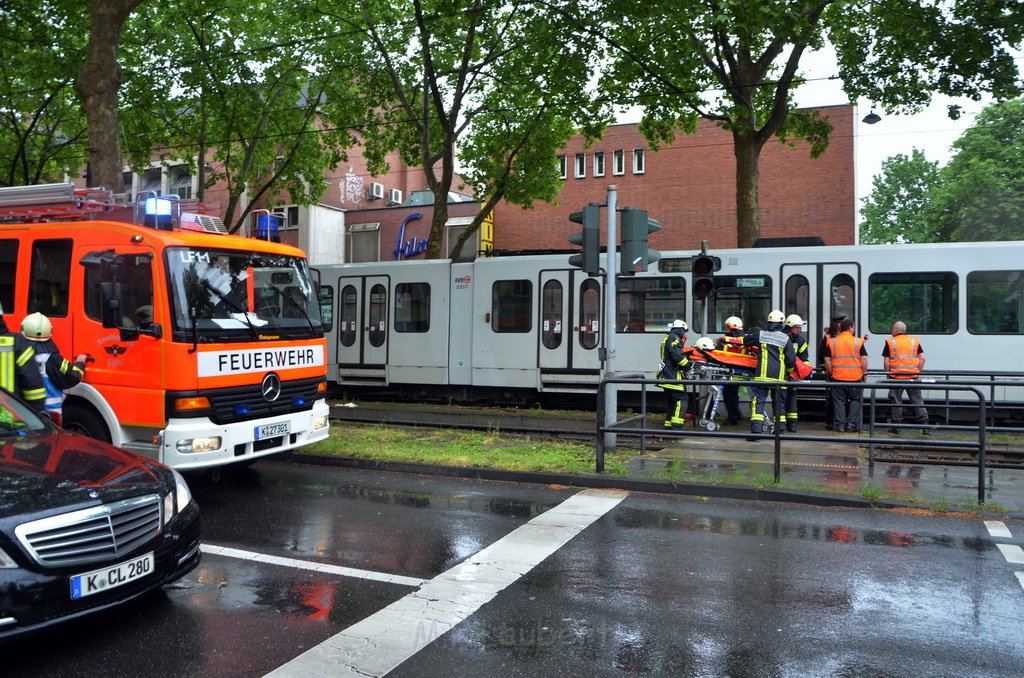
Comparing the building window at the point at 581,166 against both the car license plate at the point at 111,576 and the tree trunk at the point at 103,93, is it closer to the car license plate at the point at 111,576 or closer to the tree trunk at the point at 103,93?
the tree trunk at the point at 103,93

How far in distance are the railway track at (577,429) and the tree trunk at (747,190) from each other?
4.35 m

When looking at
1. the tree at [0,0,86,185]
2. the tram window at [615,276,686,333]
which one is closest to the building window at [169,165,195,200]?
the tree at [0,0,86,185]

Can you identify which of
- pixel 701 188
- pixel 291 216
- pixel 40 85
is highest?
pixel 40 85

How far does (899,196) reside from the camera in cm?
5238

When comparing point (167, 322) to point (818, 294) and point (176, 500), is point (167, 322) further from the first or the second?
point (818, 294)

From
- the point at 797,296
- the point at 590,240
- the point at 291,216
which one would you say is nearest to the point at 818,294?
the point at 797,296

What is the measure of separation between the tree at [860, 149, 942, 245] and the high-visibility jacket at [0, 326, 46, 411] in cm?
5107

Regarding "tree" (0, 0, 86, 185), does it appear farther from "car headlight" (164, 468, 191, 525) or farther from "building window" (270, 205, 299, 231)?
"car headlight" (164, 468, 191, 525)

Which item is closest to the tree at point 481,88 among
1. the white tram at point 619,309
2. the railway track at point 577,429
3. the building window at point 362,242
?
the white tram at point 619,309

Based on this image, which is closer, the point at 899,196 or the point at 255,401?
the point at 255,401

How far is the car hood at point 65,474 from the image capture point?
3.92 metres

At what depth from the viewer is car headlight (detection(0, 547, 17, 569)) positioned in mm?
3589

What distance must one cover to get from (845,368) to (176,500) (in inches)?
383

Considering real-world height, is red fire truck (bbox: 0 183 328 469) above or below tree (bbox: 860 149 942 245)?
below
